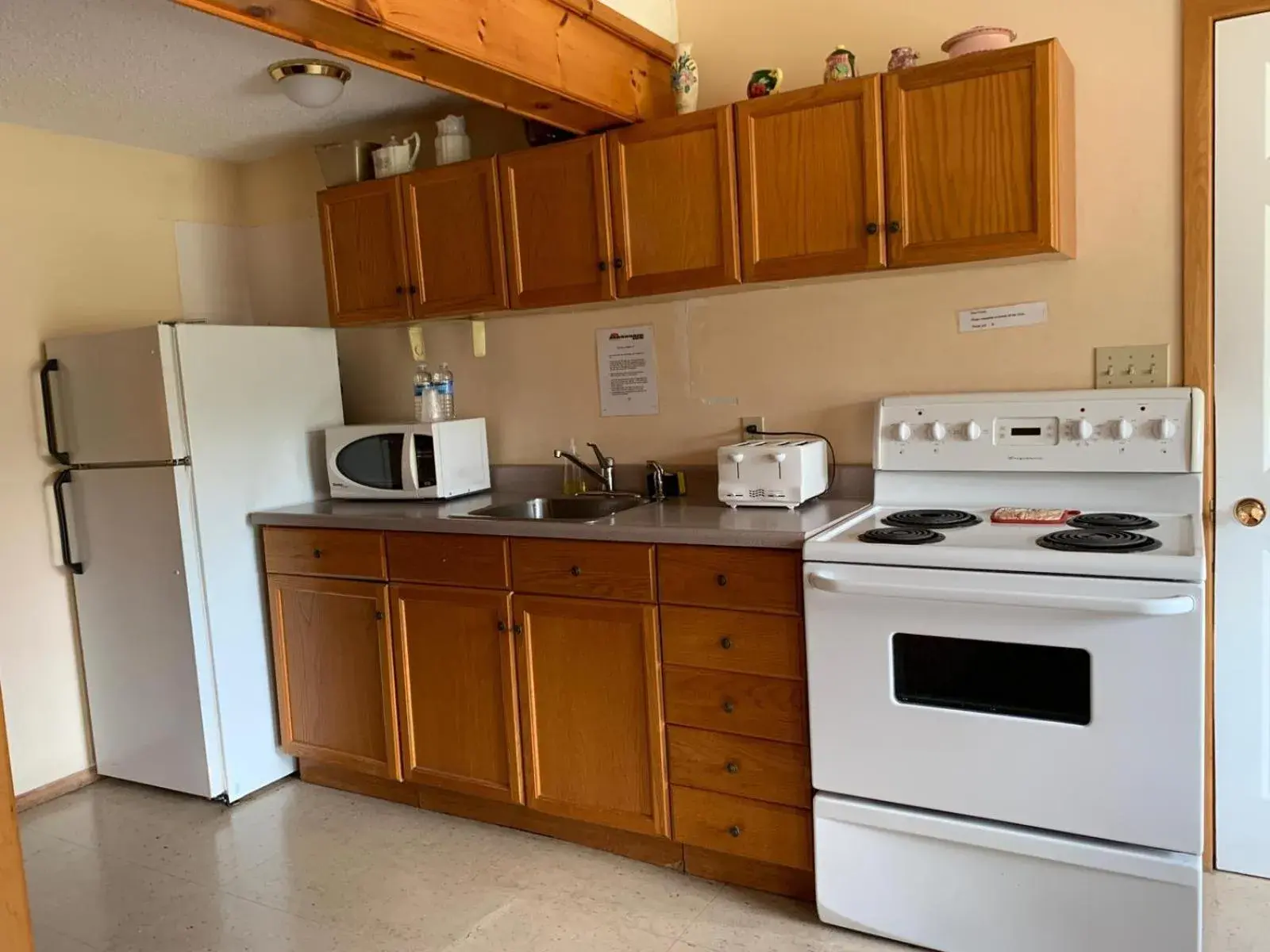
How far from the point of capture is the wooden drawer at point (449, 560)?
8.40 feet

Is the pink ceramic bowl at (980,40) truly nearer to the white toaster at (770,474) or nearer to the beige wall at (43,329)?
the white toaster at (770,474)

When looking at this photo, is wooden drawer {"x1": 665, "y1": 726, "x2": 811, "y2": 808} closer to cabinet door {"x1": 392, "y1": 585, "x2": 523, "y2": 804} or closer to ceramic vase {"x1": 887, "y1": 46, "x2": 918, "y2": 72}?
cabinet door {"x1": 392, "y1": 585, "x2": 523, "y2": 804}

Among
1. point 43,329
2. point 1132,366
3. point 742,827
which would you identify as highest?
point 43,329

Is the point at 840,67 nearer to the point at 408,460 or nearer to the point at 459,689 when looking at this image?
the point at 408,460

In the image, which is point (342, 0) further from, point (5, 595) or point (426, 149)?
point (5, 595)

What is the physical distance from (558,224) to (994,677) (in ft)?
5.50

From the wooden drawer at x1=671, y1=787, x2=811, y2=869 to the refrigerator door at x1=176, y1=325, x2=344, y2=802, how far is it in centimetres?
152

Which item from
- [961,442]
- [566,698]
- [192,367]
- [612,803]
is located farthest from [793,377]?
[192,367]

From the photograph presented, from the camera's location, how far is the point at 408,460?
2992 mm

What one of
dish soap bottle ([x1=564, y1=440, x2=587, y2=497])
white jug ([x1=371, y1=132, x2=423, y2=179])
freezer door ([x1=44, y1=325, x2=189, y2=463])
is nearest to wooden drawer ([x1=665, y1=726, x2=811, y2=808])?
dish soap bottle ([x1=564, y1=440, x2=587, y2=497])

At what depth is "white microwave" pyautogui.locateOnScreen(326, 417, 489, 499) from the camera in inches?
118

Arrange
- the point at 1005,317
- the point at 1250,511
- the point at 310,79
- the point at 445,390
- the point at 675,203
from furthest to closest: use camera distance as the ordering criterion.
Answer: the point at 445,390
the point at 310,79
the point at 675,203
the point at 1005,317
the point at 1250,511

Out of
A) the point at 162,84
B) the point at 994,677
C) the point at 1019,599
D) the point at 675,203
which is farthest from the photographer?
the point at 162,84

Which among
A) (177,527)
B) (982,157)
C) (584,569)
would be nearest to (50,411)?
(177,527)
